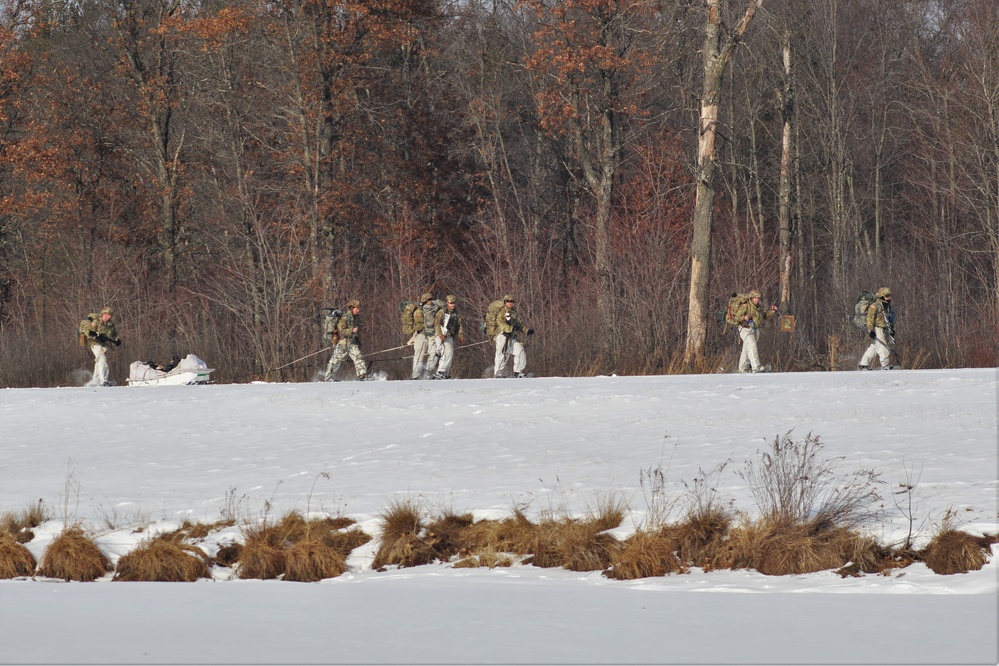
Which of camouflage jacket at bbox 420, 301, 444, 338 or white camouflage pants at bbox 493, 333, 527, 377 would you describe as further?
camouflage jacket at bbox 420, 301, 444, 338

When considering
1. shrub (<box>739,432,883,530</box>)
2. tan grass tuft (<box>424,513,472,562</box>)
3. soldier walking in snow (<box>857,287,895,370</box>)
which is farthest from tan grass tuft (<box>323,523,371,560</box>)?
soldier walking in snow (<box>857,287,895,370</box>)

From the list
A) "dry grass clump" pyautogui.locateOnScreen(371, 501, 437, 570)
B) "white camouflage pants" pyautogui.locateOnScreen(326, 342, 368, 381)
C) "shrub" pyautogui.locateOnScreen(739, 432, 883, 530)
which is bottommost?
"dry grass clump" pyautogui.locateOnScreen(371, 501, 437, 570)

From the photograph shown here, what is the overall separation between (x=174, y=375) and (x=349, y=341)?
3.10 m

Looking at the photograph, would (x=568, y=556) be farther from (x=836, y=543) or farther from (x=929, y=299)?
(x=929, y=299)

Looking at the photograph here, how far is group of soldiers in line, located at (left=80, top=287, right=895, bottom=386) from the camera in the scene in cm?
2298

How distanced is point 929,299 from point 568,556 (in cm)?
2389

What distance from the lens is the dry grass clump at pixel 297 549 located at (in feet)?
37.4

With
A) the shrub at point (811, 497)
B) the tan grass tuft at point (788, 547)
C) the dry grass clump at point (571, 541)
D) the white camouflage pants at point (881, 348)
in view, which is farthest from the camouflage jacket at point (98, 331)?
the tan grass tuft at point (788, 547)

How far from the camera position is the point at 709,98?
87.4 ft

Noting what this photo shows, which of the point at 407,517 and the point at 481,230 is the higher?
the point at 481,230

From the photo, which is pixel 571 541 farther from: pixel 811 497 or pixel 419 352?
pixel 419 352

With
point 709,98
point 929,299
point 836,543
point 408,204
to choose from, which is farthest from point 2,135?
point 836,543

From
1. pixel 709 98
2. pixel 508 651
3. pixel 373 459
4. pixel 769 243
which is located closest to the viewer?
pixel 508 651

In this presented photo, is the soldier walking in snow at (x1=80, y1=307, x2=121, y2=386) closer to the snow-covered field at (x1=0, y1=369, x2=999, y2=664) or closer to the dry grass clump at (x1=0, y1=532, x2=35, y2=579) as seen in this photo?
the snow-covered field at (x1=0, y1=369, x2=999, y2=664)
